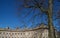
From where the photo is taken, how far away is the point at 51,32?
10758 millimetres

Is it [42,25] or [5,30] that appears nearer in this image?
[42,25]

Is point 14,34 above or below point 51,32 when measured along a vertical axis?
above

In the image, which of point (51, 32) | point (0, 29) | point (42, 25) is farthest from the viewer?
point (0, 29)

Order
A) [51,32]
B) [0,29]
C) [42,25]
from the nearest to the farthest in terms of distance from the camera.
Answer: [51,32] → [42,25] → [0,29]

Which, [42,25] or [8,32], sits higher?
[8,32]

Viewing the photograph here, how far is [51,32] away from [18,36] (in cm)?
10172

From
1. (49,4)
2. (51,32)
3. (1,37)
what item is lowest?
(51,32)

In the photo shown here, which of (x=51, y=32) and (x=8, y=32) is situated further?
(x=8, y=32)

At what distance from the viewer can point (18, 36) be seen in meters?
112

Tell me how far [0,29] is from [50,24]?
9710cm

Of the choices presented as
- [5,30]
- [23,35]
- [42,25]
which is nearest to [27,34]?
[23,35]

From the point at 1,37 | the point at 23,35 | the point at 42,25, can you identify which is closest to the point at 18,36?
the point at 23,35

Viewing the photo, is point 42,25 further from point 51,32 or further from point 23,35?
point 23,35

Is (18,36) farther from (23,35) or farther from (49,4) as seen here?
(49,4)
